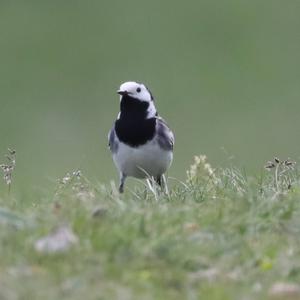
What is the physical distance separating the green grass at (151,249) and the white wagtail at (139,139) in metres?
3.02

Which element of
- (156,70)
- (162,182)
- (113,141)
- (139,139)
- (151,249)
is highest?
(156,70)

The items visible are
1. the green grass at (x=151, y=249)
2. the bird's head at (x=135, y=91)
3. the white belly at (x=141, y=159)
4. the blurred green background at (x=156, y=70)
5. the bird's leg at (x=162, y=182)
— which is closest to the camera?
the green grass at (x=151, y=249)

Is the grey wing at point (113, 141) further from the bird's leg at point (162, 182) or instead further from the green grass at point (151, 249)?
the green grass at point (151, 249)

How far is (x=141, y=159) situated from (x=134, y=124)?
0.92 ft

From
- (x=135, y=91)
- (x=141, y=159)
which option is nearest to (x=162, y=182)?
(x=141, y=159)

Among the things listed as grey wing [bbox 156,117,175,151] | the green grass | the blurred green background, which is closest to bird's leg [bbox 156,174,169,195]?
grey wing [bbox 156,117,175,151]

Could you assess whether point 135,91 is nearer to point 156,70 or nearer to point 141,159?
point 141,159

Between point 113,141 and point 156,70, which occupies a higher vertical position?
point 156,70

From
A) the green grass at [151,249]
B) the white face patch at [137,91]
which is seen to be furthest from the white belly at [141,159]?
the green grass at [151,249]

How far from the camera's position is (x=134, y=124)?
10.6 meters

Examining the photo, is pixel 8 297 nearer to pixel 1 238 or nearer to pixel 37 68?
pixel 1 238

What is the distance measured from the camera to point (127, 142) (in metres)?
10.5

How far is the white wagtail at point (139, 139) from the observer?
1053 centimetres

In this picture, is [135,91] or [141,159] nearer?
[141,159]
